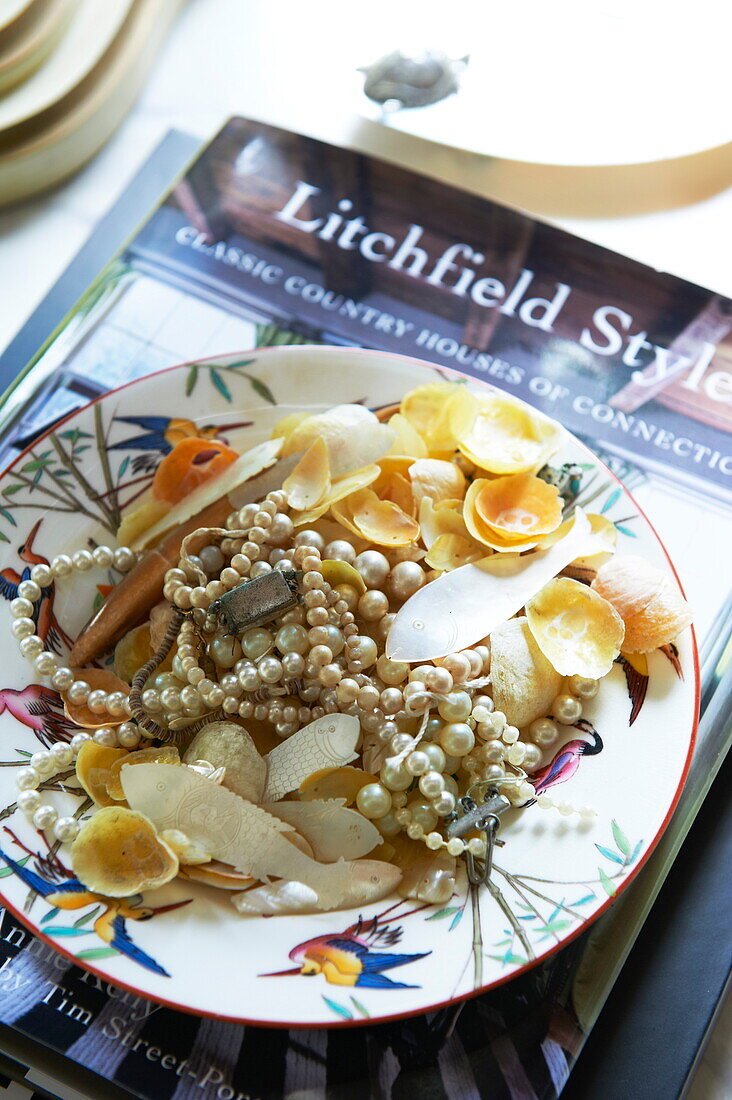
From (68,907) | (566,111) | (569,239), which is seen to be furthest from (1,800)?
(566,111)

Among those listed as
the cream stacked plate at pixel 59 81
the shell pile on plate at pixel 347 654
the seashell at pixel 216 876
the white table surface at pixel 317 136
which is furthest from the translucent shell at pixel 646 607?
the cream stacked plate at pixel 59 81

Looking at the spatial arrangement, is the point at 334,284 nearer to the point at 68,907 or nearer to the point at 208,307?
the point at 208,307

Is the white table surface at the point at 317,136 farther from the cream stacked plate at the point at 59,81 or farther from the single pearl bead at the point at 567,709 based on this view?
the single pearl bead at the point at 567,709

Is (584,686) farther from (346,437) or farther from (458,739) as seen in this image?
(346,437)

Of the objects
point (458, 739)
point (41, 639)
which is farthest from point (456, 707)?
point (41, 639)

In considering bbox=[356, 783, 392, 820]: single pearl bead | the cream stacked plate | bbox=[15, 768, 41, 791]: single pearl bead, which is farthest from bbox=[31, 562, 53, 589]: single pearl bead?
Answer: the cream stacked plate

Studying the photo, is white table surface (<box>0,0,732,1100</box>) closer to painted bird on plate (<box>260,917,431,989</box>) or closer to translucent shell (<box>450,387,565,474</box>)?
translucent shell (<box>450,387,565,474</box>)
